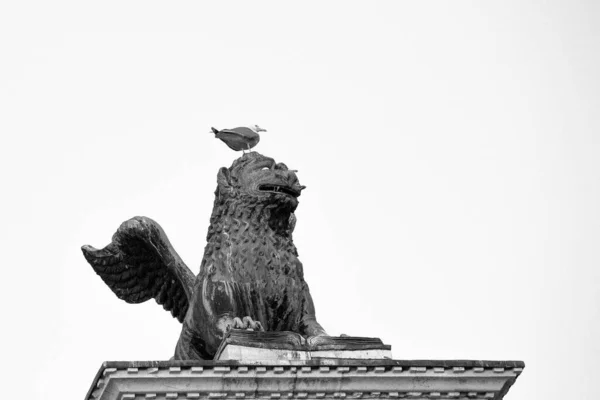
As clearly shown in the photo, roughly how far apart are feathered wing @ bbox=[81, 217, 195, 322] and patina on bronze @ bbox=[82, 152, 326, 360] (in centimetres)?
3

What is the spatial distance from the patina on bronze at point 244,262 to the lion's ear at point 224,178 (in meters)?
0.01

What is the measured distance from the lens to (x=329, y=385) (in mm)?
34500

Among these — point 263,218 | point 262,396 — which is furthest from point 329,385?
point 263,218

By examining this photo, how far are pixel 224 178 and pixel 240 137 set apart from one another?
61.1 inches

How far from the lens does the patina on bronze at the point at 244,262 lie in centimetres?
3644

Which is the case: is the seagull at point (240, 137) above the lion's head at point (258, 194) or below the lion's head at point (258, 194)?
above

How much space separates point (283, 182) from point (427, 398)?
421cm

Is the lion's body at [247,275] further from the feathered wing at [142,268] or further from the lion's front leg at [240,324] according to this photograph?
the feathered wing at [142,268]

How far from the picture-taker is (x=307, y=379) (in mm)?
34438

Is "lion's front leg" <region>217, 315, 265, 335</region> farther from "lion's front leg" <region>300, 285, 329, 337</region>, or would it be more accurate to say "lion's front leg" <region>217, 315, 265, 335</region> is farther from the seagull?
the seagull

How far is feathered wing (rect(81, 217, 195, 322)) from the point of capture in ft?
125

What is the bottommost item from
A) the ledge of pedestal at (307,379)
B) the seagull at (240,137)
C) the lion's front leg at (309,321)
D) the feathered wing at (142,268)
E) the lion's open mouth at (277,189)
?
the ledge of pedestal at (307,379)

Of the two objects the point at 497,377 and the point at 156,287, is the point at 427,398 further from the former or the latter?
the point at 156,287

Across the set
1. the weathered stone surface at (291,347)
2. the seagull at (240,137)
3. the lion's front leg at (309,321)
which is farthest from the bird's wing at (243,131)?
the weathered stone surface at (291,347)
